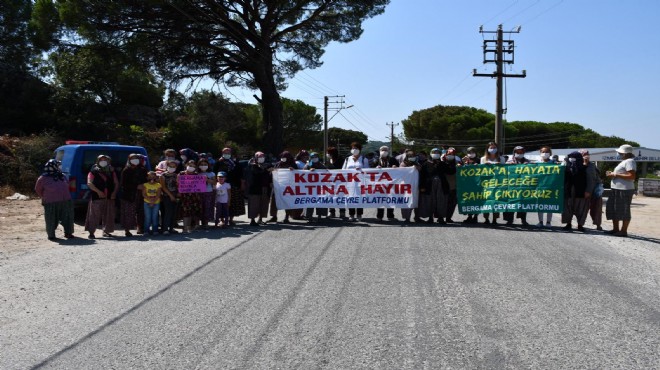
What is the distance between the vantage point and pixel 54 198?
10977 mm

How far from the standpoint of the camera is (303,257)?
27.5 ft

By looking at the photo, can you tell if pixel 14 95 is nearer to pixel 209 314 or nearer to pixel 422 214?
pixel 422 214

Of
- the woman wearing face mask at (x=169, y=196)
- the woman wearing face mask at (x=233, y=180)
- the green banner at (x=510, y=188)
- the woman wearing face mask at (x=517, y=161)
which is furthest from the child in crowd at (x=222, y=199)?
the woman wearing face mask at (x=517, y=161)

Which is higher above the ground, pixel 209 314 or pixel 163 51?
pixel 163 51

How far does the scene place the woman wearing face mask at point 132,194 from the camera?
11539 millimetres

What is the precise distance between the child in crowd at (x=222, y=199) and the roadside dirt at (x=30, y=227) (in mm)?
2570

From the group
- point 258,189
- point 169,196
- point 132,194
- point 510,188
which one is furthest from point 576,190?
point 132,194

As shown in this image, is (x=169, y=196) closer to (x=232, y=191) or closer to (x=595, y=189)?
(x=232, y=191)

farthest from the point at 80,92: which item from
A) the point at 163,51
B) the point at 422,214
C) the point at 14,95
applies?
the point at 422,214

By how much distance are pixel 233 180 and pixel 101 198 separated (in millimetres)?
3016

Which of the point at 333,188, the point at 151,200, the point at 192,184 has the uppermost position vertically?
the point at 192,184

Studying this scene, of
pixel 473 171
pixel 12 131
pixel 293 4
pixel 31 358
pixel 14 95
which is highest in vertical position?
pixel 293 4

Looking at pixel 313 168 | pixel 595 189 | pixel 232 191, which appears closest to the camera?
pixel 595 189

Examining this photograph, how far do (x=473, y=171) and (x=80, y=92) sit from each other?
89.8 feet
